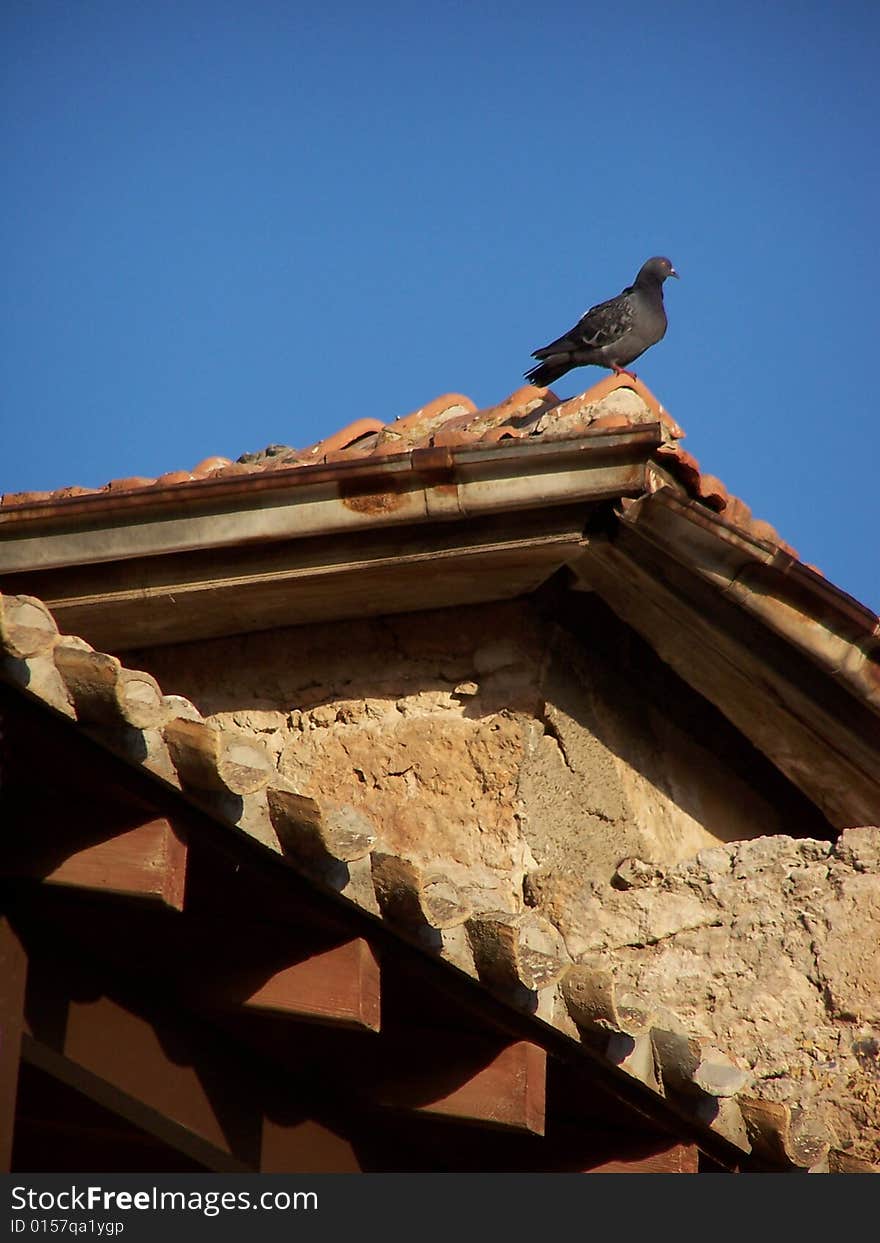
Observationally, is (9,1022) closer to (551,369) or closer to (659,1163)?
(659,1163)

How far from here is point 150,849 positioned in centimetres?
292

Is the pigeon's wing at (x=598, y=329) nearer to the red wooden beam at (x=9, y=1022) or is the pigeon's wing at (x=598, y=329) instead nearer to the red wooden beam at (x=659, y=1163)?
the red wooden beam at (x=659, y=1163)

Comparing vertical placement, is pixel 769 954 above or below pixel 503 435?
A: below

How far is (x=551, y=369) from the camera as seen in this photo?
5.91 metres

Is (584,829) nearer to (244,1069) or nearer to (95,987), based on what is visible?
(244,1069)

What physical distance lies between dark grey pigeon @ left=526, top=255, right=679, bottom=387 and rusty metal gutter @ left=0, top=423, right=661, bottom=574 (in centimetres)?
127

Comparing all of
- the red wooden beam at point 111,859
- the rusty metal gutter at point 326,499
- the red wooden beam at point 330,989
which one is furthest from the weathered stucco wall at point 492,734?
the red wooden beam at point 111,859

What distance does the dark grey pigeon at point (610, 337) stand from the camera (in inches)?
232

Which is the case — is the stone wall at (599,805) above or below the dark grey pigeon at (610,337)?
below

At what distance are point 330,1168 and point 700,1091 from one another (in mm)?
782

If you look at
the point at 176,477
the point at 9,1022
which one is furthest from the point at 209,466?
the point at 9,1022

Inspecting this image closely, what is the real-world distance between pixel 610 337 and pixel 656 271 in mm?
1039

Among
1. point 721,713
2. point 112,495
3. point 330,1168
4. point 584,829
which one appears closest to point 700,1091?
point 330,1168

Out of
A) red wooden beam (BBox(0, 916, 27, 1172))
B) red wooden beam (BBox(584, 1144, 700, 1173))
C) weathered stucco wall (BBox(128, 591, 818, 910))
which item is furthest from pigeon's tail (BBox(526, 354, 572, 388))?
red wooden beam (BBox(0, 916, 27, 1172))
